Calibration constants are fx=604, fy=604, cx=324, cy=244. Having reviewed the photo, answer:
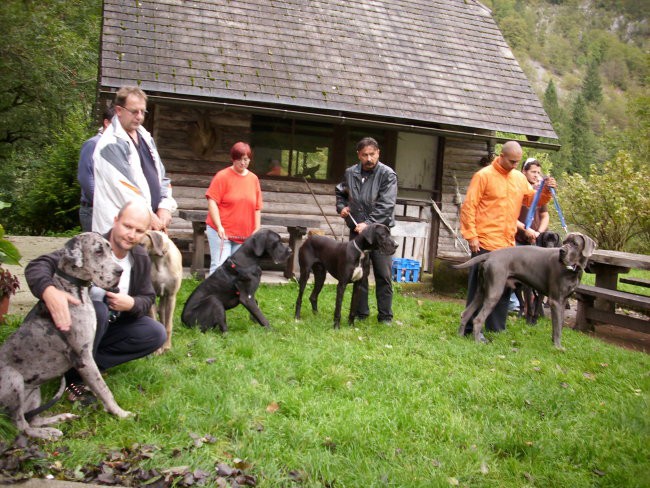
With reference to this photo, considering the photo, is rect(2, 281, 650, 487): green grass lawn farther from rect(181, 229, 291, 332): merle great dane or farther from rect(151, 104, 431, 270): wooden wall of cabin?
rect(151, 104, 431, 270): wooden wall of cabin

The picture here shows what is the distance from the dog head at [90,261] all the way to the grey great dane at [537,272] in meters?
4.20

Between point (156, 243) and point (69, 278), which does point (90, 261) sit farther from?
point (156, 243)

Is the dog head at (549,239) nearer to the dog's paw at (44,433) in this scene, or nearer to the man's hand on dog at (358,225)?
the man's hand on dog at (358,225)

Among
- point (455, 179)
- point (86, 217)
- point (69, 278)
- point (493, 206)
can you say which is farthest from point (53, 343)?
point (455, 179)

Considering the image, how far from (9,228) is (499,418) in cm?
1658

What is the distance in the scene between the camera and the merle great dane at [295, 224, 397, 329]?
6359 mm

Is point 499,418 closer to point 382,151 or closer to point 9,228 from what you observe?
point 382,151

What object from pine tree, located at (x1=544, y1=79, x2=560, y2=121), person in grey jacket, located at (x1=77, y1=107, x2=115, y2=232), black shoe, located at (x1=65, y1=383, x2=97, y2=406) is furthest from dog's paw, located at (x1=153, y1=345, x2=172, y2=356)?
pine tree, located at (x1=544, y1=79, x2=560, y2=121)

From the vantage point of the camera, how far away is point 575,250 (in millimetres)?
6309

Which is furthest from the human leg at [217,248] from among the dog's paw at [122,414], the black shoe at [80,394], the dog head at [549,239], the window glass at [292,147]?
the window glass at [292,147]

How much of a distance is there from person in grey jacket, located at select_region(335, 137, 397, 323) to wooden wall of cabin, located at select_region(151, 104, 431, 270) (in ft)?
10.3

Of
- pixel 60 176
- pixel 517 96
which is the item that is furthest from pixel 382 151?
pixel 60 176

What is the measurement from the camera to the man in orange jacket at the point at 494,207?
677 cm

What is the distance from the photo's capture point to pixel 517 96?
13.1m
